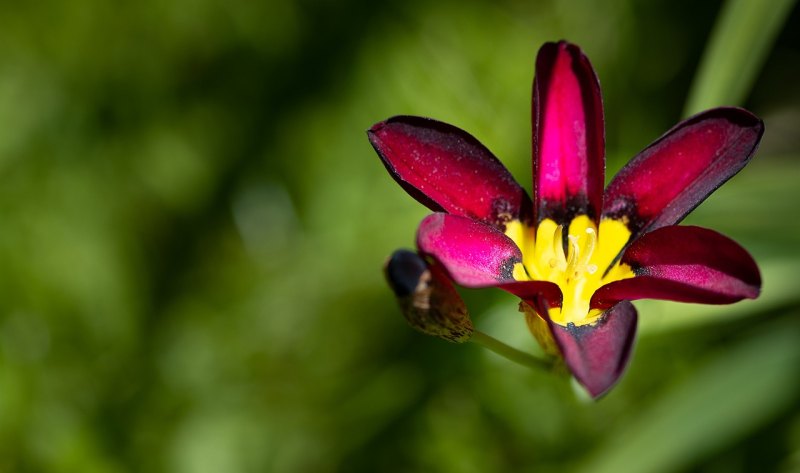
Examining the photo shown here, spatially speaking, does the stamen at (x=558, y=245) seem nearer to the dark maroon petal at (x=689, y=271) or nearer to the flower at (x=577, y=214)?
the flower at (x=577, y=214)

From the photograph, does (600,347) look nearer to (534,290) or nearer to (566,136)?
(534,290)

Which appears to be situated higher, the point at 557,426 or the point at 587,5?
the point at 587,5

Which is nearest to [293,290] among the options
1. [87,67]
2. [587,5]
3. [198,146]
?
[198,146]

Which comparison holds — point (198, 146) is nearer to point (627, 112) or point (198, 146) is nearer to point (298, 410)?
point (298, 410)

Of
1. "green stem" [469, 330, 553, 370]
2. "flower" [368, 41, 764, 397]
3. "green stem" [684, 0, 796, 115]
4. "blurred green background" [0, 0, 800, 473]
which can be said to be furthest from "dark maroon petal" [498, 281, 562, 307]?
"green stem" [684, 0, 796, 115]

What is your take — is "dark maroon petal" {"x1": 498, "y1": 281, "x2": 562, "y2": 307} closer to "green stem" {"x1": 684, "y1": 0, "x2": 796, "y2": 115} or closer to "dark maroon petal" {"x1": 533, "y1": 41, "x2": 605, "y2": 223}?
"dark maroon petal" {"x1": 533, "y1": 41, "x2": 605, "y2": 223}

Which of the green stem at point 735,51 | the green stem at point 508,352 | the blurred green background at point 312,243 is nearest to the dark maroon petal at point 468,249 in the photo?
the green stem at point 508,352
